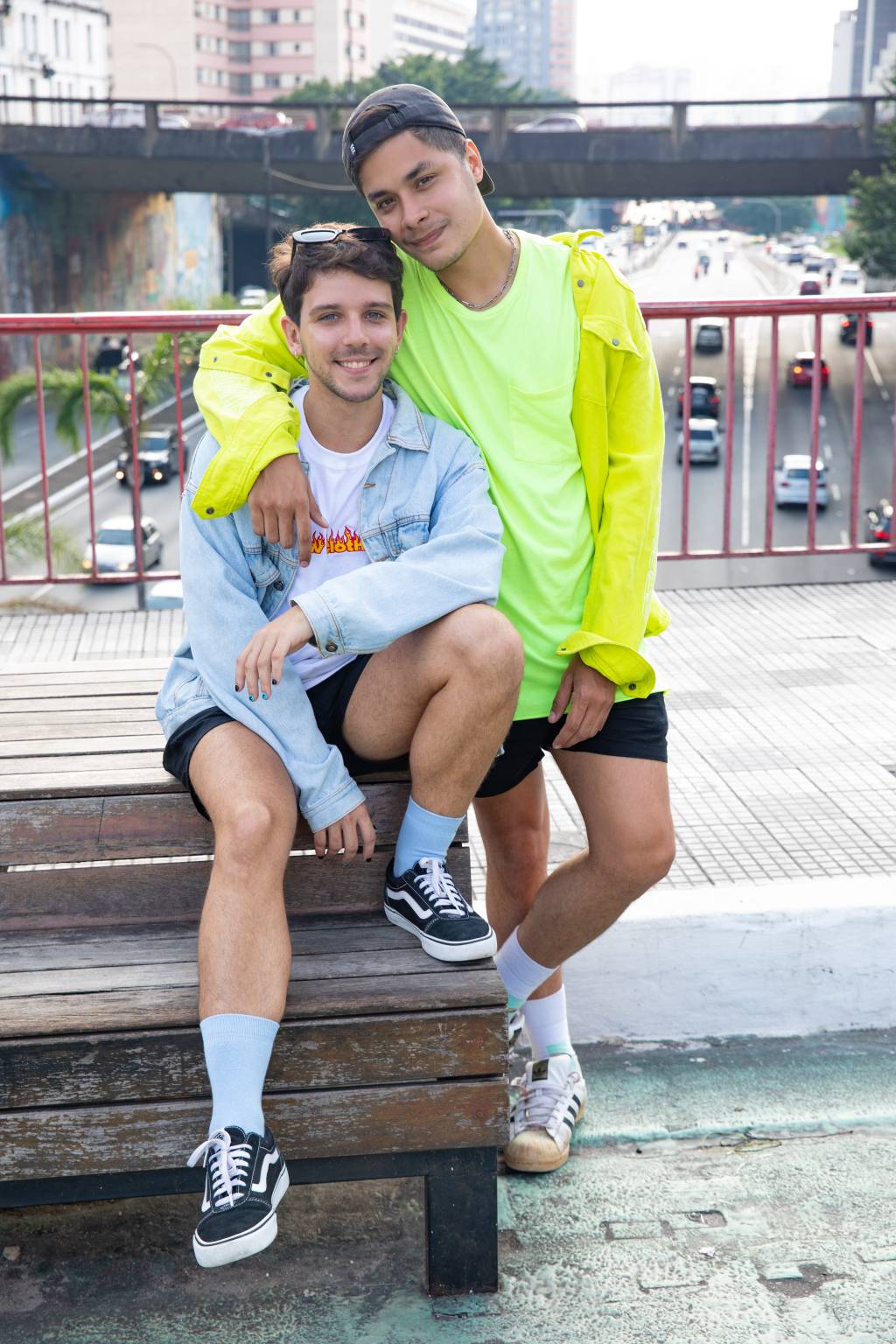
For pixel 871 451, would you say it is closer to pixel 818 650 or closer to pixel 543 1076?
pixel 818 650

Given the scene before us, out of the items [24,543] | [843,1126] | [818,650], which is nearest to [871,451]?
[24,543]

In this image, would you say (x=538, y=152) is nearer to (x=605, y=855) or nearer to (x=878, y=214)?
(x=878, y=214)

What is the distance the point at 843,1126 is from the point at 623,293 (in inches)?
69.5

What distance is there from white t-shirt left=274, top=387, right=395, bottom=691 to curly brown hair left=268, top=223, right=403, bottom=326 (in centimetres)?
26

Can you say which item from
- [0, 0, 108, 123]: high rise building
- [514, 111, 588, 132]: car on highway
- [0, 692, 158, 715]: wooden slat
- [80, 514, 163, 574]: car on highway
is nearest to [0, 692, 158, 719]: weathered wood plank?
[0, 692, 158, 715]: wooden slat

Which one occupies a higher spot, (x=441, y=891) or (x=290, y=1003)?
(x=441, y=891)

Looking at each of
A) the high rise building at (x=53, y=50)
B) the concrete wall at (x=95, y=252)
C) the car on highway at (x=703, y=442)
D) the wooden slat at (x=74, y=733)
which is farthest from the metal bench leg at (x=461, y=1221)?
the high rise building at (x=53, y=50)

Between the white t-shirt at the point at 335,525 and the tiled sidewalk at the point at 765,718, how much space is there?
128cm

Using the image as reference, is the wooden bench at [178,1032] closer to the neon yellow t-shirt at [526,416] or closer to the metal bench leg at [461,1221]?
the metal bench leg at [461,1221]

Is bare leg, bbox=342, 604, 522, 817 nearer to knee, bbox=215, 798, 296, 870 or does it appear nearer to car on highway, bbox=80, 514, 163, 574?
knee, bbox=215, 798, 296, 870

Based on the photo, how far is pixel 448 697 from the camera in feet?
7.96

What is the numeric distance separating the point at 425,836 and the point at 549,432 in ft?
2.67

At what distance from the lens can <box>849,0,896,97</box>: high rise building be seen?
466 feet

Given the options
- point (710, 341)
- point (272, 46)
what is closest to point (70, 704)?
point (710, 341)
